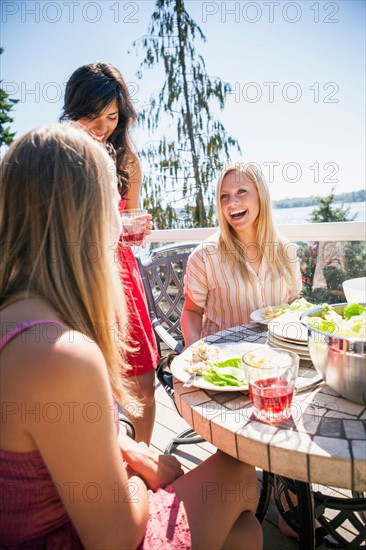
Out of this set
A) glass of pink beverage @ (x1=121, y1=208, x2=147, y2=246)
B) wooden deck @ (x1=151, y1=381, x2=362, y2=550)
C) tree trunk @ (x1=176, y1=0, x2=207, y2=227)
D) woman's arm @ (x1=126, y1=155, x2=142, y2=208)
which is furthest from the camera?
tree trunk @ (x1=176, y1=0, x2=207, y2=227)

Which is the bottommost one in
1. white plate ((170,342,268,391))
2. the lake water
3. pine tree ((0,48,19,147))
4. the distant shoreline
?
white plate ((170,342,268,391))

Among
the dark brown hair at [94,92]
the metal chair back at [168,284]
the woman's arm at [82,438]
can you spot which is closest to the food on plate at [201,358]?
the woman's arm at [82,438]

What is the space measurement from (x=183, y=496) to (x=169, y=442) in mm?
1362

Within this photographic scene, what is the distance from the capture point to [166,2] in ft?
20.8

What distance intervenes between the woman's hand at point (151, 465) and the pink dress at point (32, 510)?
0.71 ft

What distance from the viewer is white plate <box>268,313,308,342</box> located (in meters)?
1.35

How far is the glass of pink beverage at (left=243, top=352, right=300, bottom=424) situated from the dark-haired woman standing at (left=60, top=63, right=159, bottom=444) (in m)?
0.98

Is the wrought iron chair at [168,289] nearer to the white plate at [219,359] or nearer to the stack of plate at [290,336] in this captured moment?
the white plate at [219,359]

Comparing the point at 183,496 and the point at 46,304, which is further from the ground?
the point at 46,304

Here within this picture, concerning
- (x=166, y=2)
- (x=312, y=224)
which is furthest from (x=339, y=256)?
(x=166, y=2)

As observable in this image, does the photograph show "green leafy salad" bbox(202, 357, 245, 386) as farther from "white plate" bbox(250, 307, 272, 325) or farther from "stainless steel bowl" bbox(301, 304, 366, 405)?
"white plate" bbox(250, 307, 272, 325)

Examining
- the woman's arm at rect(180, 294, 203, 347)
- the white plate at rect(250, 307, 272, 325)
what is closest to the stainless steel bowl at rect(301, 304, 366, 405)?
the white plate at rect(250, 307, 272, 325)

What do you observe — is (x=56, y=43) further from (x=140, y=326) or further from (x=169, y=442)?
(x=169, y=442)

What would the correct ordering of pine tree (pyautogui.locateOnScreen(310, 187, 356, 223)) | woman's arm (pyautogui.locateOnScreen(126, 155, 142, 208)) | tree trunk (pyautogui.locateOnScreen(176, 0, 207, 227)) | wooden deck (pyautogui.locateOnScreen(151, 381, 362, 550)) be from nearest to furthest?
wooden deck (pyautogui.locateOnScreen(151, 381, 362, 550))
woman's arm (pyautogui.locateOnScreen(126, 155, 142, 208))
pine tree (pyautogui.locateOnScreen(310, 187, 356, 223))
tree trunk (pyautogui.locateOnScreen(176, 0, 207, 227))
